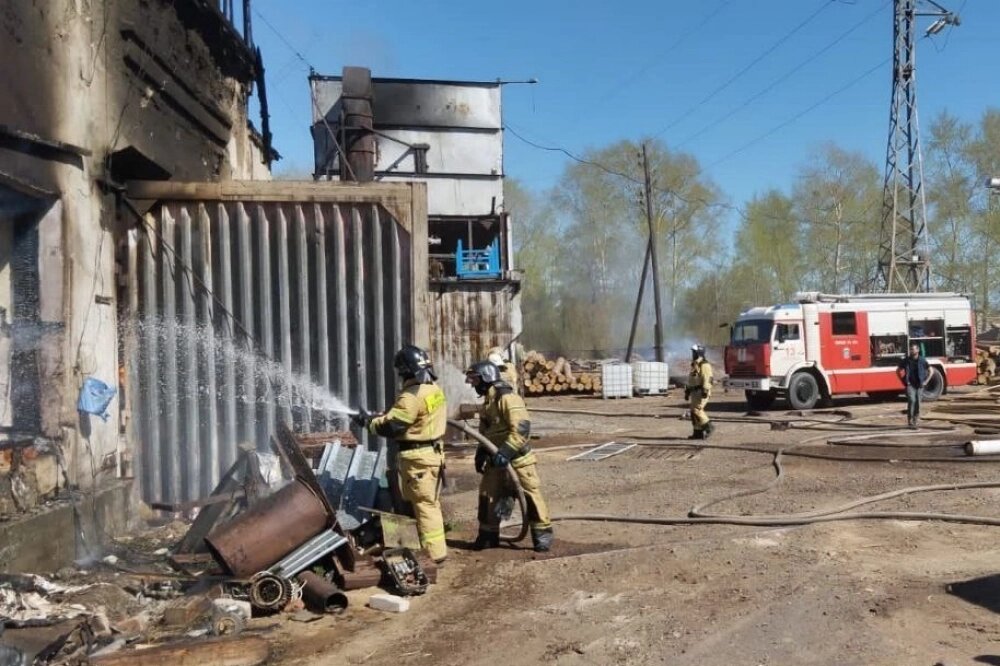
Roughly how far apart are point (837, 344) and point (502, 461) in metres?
15.7

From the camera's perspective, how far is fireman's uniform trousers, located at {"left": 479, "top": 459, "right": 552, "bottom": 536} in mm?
6785

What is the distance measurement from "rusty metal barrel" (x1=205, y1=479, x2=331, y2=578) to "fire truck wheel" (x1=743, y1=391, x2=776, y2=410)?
16.2 meters

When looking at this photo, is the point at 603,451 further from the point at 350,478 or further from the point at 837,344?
the point at 837,344

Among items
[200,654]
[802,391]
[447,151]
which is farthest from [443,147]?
[200,654]

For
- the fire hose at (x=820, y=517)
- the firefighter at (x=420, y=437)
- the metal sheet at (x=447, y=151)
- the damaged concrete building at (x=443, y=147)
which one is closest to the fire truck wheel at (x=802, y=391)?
the damaged concrete building at (x=443, y=147)

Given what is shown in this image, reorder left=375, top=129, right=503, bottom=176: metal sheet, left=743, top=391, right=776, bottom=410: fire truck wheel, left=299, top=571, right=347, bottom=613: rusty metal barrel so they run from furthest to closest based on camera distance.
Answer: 1. left=375, top=129, right=503, bottom=176: metal sheet
2. left=743, top=391, right=776, bottom=410: fire truck wheel
3. left=299, top=571, right=347, bottom=613: rusty metal barrel

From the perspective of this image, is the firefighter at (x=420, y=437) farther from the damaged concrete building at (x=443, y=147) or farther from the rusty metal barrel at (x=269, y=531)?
the damaged concrete building at (x=443, y=147)

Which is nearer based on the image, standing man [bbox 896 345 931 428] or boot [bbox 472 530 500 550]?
boot [bbox 472 530 500 550]

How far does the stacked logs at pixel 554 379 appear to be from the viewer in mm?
27766

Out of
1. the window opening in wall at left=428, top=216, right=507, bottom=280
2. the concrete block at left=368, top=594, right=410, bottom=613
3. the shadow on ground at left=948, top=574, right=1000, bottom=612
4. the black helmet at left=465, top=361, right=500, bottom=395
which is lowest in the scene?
the concrete block at left=368, top=594, right=410, bottom=613

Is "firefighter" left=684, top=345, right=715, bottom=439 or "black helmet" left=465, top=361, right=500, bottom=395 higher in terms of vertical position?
"black helmet" left=465, top=361, right=500, bottom=395

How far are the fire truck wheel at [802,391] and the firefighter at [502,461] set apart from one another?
46.8 ft

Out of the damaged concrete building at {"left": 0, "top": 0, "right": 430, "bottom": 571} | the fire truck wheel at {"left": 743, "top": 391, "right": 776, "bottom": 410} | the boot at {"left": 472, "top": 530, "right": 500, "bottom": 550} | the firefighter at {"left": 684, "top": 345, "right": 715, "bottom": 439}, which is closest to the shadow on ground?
the boot at {"left": 472, "top": 530, "right": 500, "bottom": 550}

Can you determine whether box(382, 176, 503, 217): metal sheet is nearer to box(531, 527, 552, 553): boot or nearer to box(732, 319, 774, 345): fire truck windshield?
box(732, 319, 774, 345): fire truck windshield
